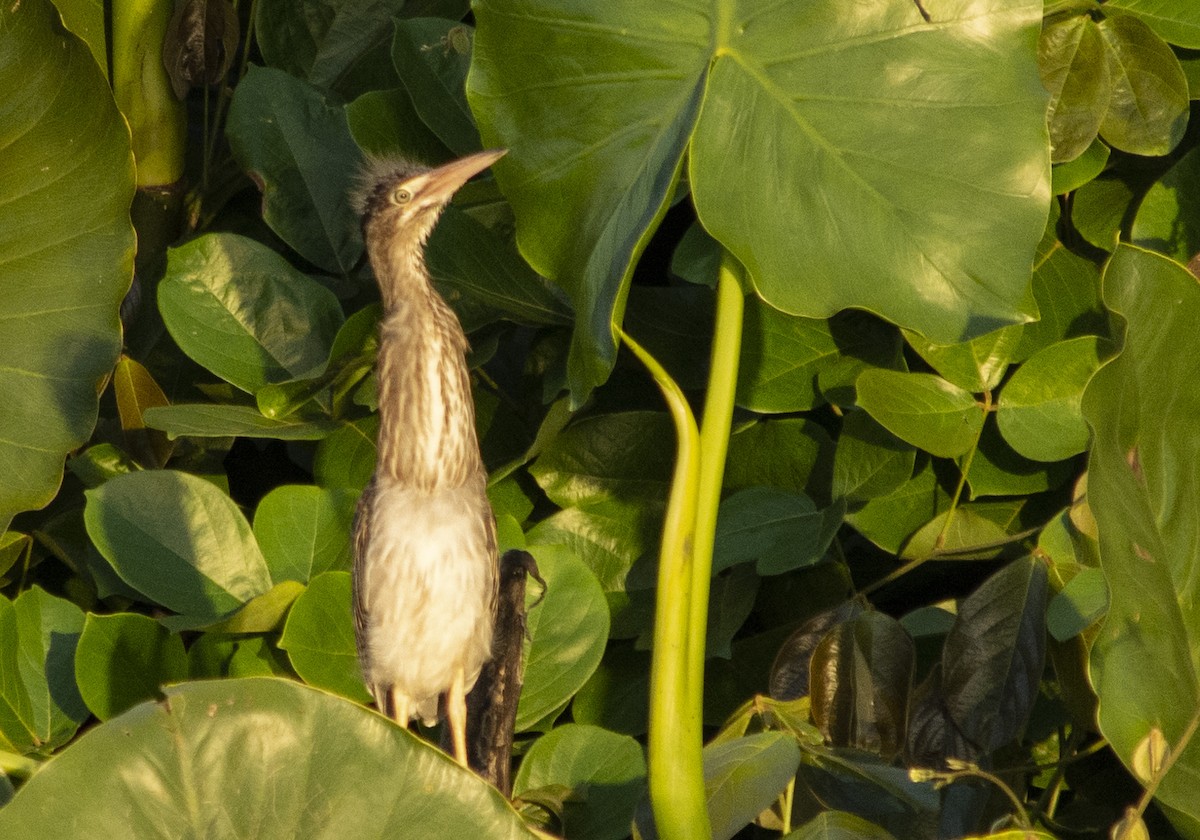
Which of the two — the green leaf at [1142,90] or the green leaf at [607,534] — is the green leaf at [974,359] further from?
the green leaf at [607,534]

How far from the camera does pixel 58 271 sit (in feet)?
4.93

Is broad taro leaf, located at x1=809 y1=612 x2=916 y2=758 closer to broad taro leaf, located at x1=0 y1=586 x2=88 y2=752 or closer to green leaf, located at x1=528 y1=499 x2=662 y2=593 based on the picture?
green leaf, located at x1=528 y1=499 x2=662 y2=593

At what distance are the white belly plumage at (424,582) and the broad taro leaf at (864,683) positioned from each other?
36 cm

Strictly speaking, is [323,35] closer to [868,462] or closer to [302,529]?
[302,529]

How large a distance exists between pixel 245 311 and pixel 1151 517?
96 cm

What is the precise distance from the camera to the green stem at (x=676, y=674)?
42.2 inches

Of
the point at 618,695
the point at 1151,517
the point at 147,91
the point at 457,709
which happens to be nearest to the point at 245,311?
the point at 147,91

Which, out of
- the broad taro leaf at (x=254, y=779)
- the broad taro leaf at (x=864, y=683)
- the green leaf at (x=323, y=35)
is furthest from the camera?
the green leaf at (x=323, y=35)

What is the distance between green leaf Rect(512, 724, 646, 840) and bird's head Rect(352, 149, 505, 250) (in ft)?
1.80

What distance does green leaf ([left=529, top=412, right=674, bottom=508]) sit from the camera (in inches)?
61.7

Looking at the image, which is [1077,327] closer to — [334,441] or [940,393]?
[940,393]

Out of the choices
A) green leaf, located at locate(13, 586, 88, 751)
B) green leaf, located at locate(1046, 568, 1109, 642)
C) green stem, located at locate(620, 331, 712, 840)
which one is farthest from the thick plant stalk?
green leaf, located at locate(13, 586, 88, 751)

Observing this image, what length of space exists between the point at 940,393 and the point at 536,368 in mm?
531

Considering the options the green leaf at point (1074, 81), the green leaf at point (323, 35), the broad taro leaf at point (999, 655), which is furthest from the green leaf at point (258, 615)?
the green leaf at point (1074, 81)
